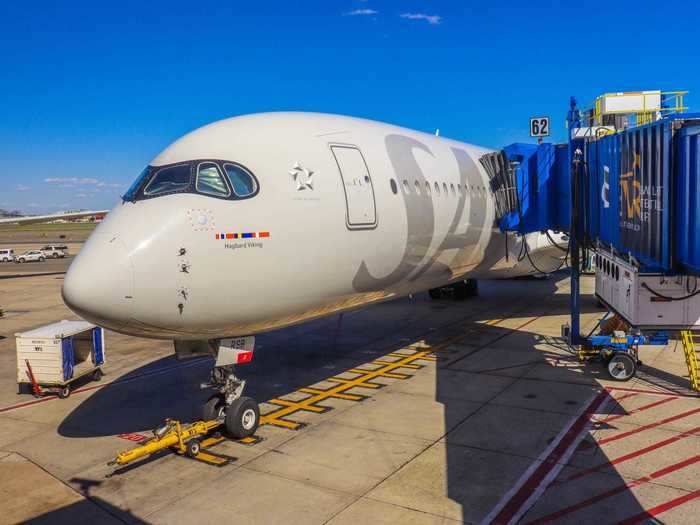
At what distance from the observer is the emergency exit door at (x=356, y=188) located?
35.8 feet

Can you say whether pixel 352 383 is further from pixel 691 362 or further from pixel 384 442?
pixel 691 362

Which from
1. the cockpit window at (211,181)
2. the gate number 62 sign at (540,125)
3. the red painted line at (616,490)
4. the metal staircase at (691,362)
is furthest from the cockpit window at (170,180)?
the gate number 62 sign at (540,125)

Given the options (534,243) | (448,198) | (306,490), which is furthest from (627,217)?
(534,243)

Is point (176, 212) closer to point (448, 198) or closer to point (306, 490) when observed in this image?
point (306, 490)

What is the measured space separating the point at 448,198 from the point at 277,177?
18.7 ft

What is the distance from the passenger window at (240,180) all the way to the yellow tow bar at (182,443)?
13.4 feet

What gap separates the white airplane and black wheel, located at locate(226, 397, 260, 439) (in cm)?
2

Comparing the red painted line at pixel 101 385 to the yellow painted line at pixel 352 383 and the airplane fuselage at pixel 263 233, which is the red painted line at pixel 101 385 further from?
the airplane fuselage at pixel 263 233

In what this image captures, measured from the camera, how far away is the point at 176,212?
8820 millimetres

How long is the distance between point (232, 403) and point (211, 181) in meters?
4.00

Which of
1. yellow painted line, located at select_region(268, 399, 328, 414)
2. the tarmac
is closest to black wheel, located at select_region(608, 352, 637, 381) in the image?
the tarmac

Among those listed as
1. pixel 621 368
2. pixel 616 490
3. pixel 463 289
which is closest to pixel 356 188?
pixel 616 490

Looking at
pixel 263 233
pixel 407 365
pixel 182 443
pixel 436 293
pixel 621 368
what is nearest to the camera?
pixel 263 233

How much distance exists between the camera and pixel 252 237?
9266 millimetres
